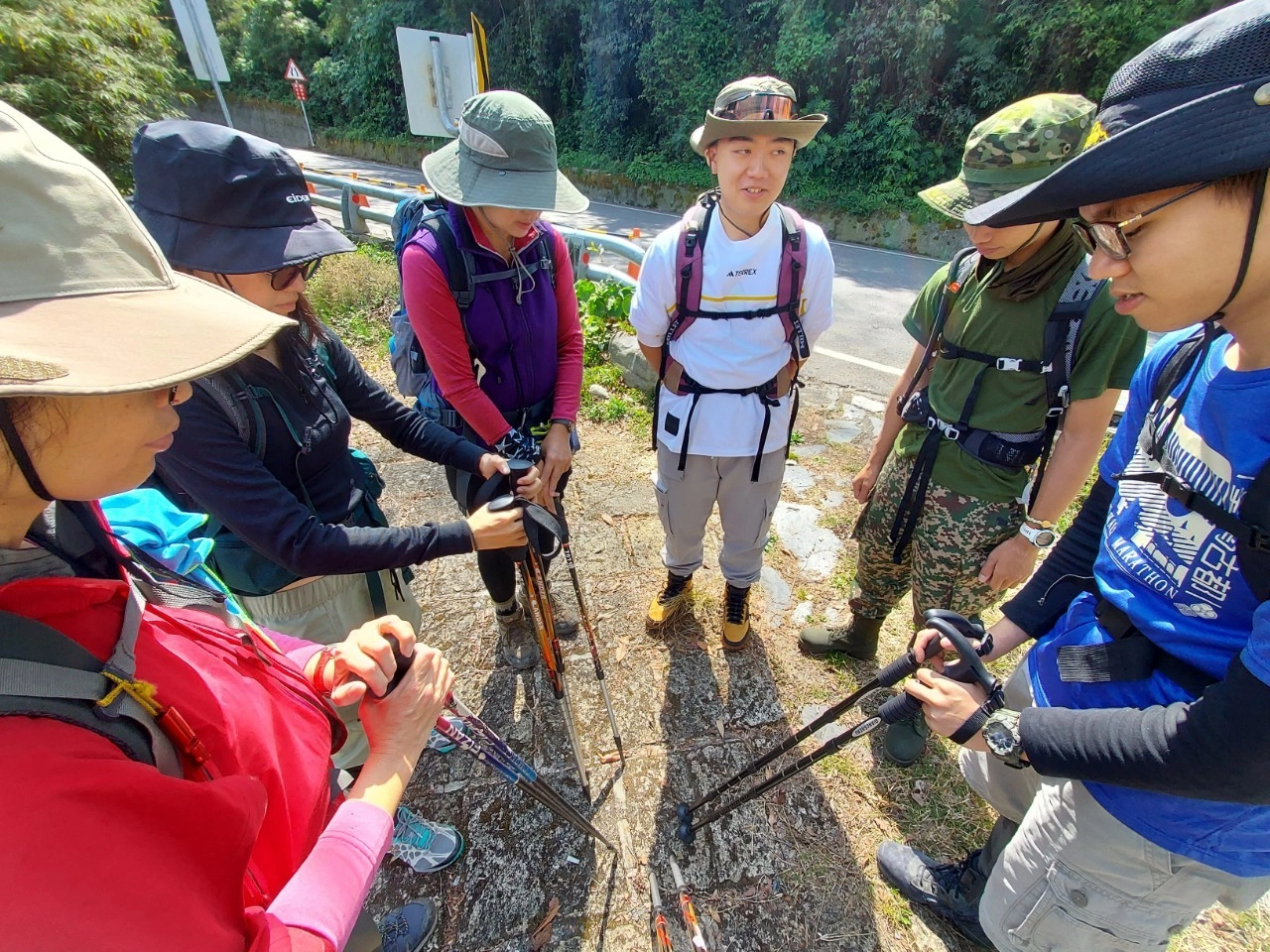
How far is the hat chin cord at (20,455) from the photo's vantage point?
0.74 meters

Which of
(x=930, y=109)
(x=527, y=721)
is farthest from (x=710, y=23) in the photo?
(x=527, y=721)

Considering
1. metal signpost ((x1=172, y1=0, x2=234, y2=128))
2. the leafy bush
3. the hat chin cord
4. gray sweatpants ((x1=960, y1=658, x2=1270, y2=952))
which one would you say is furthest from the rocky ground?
metal signpost ((x1=172, y1=0, x2=234, y2=128))

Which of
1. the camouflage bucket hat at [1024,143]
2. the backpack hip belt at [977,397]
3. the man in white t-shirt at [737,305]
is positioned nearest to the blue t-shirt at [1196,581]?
the backpack hip belt at [977,397]

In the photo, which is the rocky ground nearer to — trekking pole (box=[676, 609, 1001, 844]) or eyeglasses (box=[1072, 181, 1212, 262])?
trekking pole (box=[676, 609, 1001, 844])

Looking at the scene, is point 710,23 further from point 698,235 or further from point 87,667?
point 87,667

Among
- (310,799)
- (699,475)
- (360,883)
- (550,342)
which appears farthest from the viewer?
(699,475)

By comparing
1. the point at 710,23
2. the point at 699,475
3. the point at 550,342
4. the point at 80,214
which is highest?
the point at 710,23

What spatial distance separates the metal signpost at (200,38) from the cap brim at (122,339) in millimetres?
10426

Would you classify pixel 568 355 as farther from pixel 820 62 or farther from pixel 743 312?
pixel 820 62

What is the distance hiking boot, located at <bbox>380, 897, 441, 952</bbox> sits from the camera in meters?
1.94

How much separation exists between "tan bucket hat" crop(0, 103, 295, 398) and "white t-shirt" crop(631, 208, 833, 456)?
186 cm

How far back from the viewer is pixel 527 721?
2727 millimetres

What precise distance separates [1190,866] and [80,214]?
2.32 m

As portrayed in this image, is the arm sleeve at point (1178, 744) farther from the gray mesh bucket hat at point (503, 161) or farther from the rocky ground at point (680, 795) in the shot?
the gray mesh bucket hat at point (503, 161)
